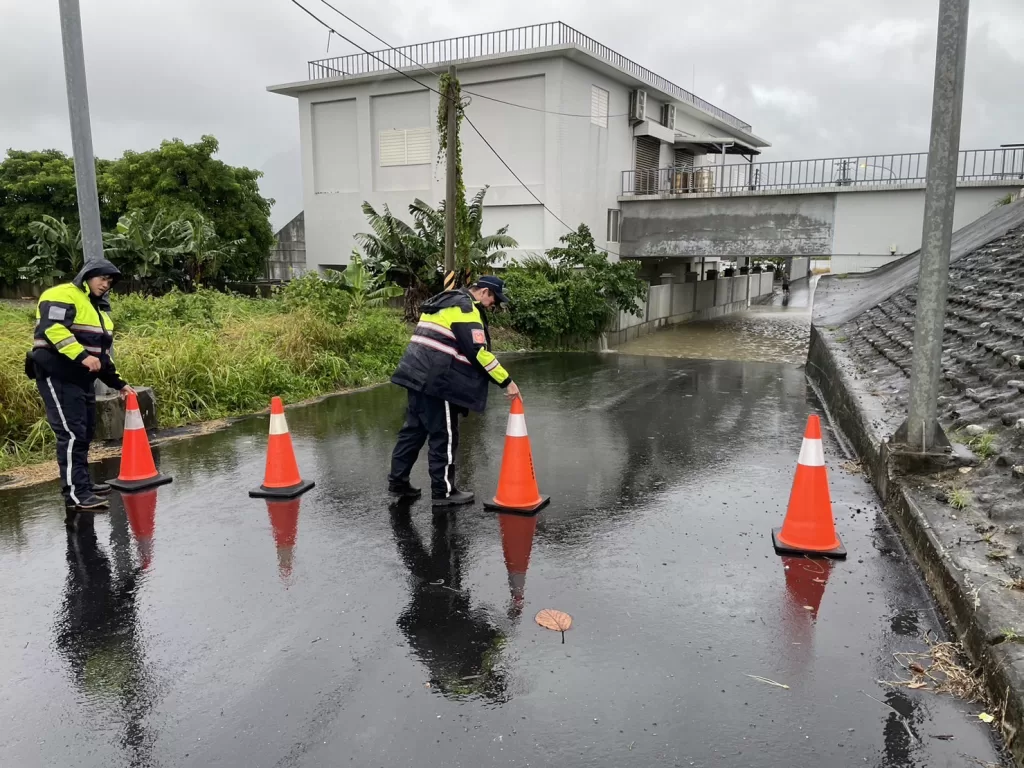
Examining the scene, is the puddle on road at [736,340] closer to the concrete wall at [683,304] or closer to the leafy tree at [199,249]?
the concrete wall at [683,304]

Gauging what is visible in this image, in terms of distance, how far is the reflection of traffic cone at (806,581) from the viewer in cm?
402

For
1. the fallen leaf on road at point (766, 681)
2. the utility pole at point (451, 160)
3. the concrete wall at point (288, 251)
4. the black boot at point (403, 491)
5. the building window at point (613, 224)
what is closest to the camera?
the fallen leaf on road at point (766, 681)

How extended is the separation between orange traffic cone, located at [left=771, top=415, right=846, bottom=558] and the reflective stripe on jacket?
206 cm

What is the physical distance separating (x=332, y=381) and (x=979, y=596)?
30.2ft

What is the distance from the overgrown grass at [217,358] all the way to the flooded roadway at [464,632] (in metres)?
1.95

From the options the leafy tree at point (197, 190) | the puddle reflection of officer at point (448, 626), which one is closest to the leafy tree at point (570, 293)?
the leafy tree at point (197, 190)

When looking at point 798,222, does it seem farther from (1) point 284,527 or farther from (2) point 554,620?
(2) point 554,620

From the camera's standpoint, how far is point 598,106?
26.1 meters

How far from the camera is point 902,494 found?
202 inches

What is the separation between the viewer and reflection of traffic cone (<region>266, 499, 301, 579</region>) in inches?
183

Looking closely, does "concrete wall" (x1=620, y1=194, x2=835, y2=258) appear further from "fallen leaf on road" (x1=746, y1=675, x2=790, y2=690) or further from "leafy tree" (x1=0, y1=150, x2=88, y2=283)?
"fallen leaf on road" (x1=746, y1=675, x2=790, y2=690)

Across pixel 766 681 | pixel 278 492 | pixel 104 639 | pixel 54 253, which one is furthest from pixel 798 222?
pixel 54 253

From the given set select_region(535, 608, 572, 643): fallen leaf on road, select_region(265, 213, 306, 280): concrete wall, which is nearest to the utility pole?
select_region(535, 608, 572, 643): fallen leaf on road

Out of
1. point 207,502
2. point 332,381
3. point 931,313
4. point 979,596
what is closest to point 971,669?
point 979,596
